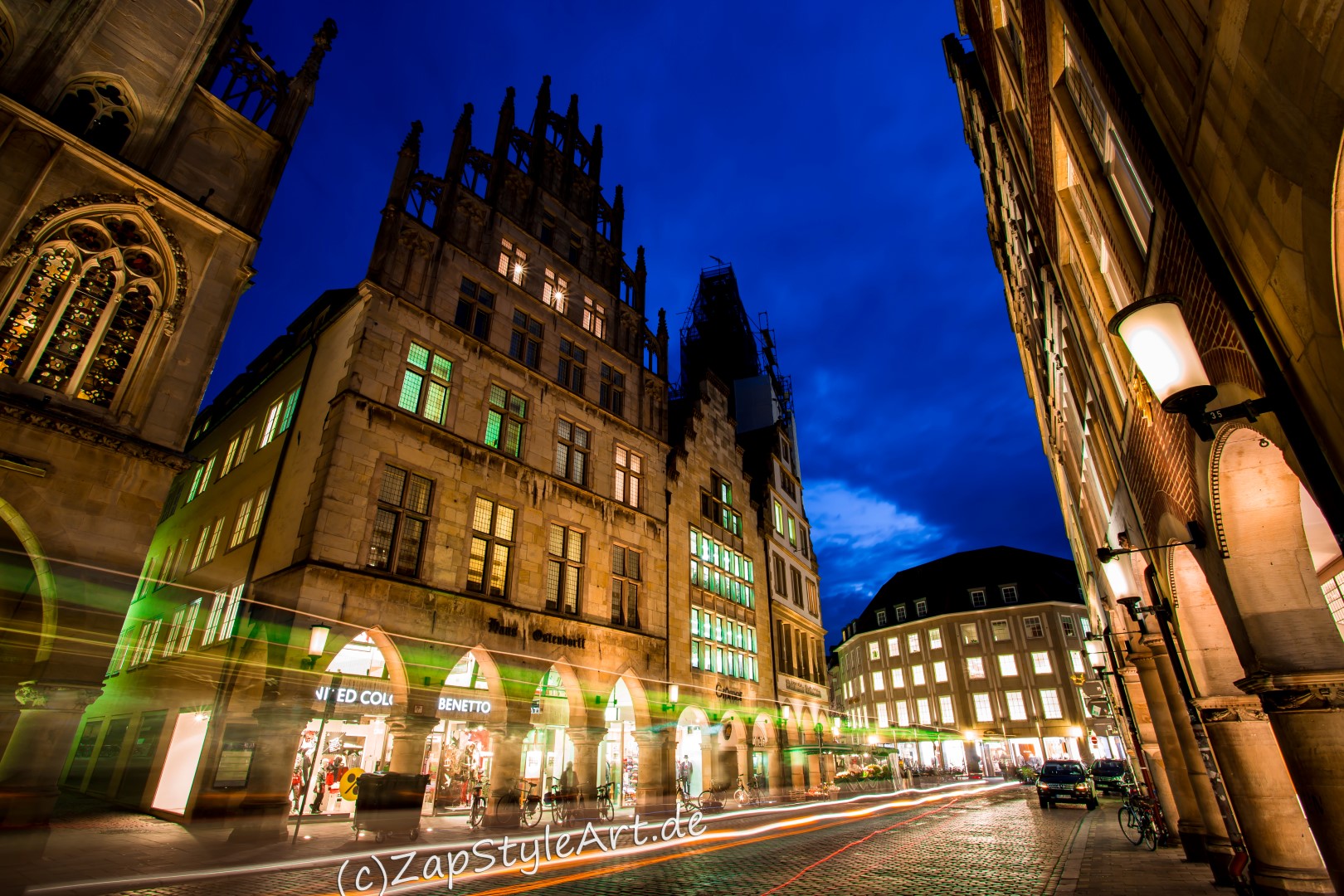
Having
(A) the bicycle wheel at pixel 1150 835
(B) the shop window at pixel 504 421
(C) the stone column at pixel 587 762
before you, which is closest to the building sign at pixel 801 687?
(C) the stone column at pixel 587 762

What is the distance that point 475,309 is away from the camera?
2184 cm

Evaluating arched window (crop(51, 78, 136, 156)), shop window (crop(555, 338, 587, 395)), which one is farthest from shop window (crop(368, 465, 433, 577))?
arched window (crop(51, 78, 136, 156))

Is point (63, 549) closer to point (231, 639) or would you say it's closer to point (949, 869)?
point (231, 639)

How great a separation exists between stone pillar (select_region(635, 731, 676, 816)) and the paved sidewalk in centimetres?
1292

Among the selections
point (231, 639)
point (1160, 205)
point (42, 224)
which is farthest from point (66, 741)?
point (1160, 205)

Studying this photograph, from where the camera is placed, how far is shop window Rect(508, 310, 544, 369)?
23.0 metres

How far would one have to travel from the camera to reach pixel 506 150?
84.2ft

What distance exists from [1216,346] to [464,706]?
1737 cm

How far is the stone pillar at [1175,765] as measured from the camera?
10.7 m

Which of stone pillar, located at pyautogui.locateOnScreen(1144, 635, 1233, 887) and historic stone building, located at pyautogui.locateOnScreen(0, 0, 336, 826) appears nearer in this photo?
stone pillar, located at pyautogui.locateOnScreen(1144, 635, 1233, 887)

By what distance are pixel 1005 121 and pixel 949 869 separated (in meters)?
14.4

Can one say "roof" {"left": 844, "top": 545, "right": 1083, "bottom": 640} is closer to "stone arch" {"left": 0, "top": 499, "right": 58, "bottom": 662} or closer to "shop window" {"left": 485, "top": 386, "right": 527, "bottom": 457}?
"shop window" {"left": 485, "top": 386, "right": 527, "bottom": 457}

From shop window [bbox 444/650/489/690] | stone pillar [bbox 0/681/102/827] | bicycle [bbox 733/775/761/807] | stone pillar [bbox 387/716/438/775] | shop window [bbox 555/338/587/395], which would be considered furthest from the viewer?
bicycle [bbox 733/775/761/807]

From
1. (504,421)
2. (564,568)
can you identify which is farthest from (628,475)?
(504,421)
